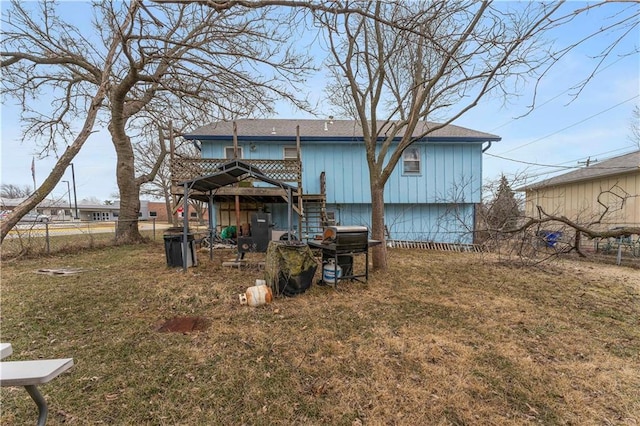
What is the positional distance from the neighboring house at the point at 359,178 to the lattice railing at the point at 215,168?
1955 millimetres

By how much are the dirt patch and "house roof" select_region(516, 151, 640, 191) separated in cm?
1357

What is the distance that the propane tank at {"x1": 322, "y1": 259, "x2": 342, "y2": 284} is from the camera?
213 inches

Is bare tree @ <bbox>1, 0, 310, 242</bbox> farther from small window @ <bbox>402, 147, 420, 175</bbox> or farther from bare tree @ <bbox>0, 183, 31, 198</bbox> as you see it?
bare tree @ <bbox>0, 183, 31, 198</bbox>

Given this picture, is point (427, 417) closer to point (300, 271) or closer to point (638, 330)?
point (300, 271)

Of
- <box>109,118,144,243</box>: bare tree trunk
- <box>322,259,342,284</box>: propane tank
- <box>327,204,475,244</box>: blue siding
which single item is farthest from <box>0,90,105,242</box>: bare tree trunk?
<box>327,204,475,244</box>: blue siding

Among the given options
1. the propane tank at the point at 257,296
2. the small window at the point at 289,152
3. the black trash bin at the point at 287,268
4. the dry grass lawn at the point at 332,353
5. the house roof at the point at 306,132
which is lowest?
the dry grass lawn at the point at 332,353

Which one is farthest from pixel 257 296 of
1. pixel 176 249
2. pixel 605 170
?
pixel 605 170

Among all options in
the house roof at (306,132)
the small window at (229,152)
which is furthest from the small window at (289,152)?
the small window at (229,152)

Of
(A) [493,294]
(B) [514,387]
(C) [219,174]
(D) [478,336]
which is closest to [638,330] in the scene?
(A) [493,294]

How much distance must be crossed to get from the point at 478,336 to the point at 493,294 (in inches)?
86.5

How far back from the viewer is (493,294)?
5270 millimetres

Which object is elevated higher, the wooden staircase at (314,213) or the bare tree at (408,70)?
the bare tree at (408,70)

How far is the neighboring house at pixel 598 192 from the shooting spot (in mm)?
11531

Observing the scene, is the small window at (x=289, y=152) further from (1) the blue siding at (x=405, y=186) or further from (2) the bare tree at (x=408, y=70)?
(2) the bare tree at (x=408, y=70)
